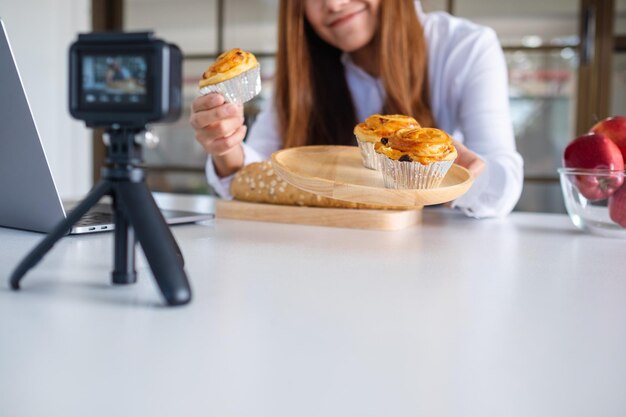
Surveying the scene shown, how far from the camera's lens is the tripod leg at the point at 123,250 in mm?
549

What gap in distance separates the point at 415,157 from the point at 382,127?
142mm

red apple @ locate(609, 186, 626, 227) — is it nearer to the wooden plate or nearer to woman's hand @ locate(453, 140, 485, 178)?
woman's hand @ locate(453, 140, 485, 178)

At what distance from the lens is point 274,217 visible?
1.11 meters

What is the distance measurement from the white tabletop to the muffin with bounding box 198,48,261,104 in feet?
1.22

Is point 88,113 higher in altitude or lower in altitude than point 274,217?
higher

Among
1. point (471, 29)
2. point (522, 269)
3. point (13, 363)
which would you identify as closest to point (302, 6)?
point (471, 29)

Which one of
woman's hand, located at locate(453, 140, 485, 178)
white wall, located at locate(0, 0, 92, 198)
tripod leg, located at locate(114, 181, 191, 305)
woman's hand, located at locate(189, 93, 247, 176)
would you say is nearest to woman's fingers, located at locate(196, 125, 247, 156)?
woman's hand, located at locate(189, 93, 247, 176)

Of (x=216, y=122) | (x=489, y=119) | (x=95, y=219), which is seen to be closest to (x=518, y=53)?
(x=489, y=119)

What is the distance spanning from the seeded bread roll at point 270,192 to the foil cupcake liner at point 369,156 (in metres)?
0.07

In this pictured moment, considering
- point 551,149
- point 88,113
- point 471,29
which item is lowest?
point 551,149

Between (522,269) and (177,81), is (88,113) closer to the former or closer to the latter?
(177,81)

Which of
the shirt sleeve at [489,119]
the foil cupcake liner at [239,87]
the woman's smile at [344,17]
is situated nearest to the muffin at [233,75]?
the foil cupcake liner at [239,87]

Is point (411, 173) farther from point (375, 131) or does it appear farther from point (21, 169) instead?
point (21, 169)

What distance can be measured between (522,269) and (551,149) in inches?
114
